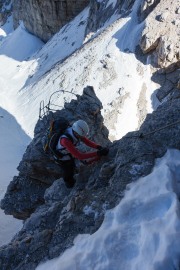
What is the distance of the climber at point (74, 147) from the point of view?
8.43 metres

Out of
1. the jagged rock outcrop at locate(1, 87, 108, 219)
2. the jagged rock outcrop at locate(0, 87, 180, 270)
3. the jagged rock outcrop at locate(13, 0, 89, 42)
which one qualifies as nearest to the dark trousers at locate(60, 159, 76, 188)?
the jagged rock outcrop at locate(0, 87, 180, 270)

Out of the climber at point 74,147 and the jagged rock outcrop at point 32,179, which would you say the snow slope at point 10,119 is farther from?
the climber at point 74,147

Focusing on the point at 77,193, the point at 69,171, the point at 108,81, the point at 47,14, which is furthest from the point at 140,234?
the point at 47,14

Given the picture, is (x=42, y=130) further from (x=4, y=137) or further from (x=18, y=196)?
(x=4, y=137)

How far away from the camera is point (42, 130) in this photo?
46.3ft

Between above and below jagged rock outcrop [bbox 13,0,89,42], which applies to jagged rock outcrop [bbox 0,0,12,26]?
above

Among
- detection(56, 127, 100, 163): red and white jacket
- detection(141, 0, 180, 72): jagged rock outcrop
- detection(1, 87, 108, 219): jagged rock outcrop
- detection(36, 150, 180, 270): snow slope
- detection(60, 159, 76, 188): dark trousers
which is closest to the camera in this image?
detection(36, 150, 180, 270): snow slope

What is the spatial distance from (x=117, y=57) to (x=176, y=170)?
26.0 m

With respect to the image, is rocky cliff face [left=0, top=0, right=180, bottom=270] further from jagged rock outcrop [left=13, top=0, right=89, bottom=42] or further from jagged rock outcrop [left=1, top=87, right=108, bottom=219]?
jagged rock outcrop [left=13, top=0, right=89, bottom=42]

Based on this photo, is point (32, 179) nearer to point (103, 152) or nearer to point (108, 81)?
point (103, 152)

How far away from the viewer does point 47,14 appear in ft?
173

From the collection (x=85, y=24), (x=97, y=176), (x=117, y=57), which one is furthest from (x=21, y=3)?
(x=97, y=176)

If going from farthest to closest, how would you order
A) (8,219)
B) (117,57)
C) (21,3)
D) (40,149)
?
(21,3), (117,57), (8,219), (40,149)

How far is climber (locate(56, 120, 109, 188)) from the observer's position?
27.7ft
